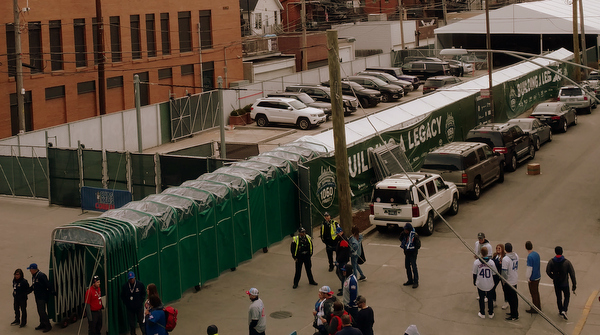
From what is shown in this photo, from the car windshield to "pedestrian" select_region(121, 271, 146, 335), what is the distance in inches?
530

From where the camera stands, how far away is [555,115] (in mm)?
37812

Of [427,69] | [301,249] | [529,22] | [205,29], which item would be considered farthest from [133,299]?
[529,22]

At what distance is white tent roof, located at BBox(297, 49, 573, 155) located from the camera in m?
27.3

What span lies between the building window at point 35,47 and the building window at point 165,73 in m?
9.84

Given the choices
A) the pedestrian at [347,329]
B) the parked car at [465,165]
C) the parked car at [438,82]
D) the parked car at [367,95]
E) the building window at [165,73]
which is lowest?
the pedestrian at [347,329]

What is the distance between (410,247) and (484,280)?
2.29 meters

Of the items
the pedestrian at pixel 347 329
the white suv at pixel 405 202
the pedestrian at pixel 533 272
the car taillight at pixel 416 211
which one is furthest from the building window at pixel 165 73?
the pedestrian at pixel 347 329

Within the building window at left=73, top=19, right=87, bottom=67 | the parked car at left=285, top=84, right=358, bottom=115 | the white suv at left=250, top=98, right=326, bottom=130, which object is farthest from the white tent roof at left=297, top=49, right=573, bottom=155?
the building window at left=73, top=19, right=87, bottom=67

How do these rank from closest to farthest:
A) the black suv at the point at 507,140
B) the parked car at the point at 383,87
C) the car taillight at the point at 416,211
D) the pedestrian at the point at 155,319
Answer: the pedestrian at the point at 155,319 < the car taillight at the point at 416,211 < the black suv at the point at 507,140 < the parked car at the point at 383,87

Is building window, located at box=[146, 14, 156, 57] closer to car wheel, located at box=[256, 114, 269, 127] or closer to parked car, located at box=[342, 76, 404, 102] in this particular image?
car wheel, located at box=[256, 114, 269, 127]

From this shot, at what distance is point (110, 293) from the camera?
51.1 feet

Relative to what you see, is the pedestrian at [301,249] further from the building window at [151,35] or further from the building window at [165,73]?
the building window at [165,73]

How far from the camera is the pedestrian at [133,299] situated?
15.4 meters

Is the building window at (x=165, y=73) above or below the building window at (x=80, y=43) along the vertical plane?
below
